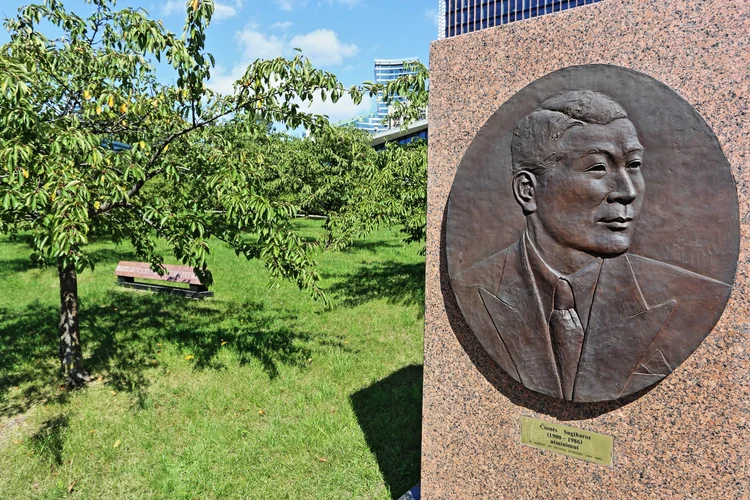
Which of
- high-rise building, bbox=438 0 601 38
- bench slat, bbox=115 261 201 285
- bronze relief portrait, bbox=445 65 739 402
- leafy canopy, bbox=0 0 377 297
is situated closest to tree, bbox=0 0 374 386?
leafy canopy, bbox=0 0 377 297

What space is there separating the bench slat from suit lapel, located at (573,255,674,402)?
730cm

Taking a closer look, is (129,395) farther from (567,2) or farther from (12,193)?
(567,2)

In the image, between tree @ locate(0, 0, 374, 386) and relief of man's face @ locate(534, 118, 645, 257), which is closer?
relief of man's face @ locate(534, 118, 645, 257)

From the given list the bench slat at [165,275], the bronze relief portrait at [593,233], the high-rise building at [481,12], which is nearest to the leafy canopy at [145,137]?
the bronze relief portrait at [593,233]

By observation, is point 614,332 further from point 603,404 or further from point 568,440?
point 568,440

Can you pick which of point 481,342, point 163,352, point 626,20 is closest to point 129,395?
point 163,352

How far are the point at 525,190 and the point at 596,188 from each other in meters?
0.34

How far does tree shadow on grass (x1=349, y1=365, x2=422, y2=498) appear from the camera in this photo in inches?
147

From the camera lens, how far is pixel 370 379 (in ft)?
17.5

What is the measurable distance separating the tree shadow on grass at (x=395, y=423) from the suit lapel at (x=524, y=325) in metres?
1.62

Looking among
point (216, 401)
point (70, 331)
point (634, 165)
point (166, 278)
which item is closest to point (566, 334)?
point (634, 165)

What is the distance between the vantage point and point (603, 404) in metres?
2.39

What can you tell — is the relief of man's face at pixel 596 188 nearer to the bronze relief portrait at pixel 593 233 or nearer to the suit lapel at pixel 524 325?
the bronze relief portrait at pixel 593 233

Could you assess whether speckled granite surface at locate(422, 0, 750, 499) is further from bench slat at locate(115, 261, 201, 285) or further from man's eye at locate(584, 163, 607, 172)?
bench slat at locate(115, 261, 201, 285)
